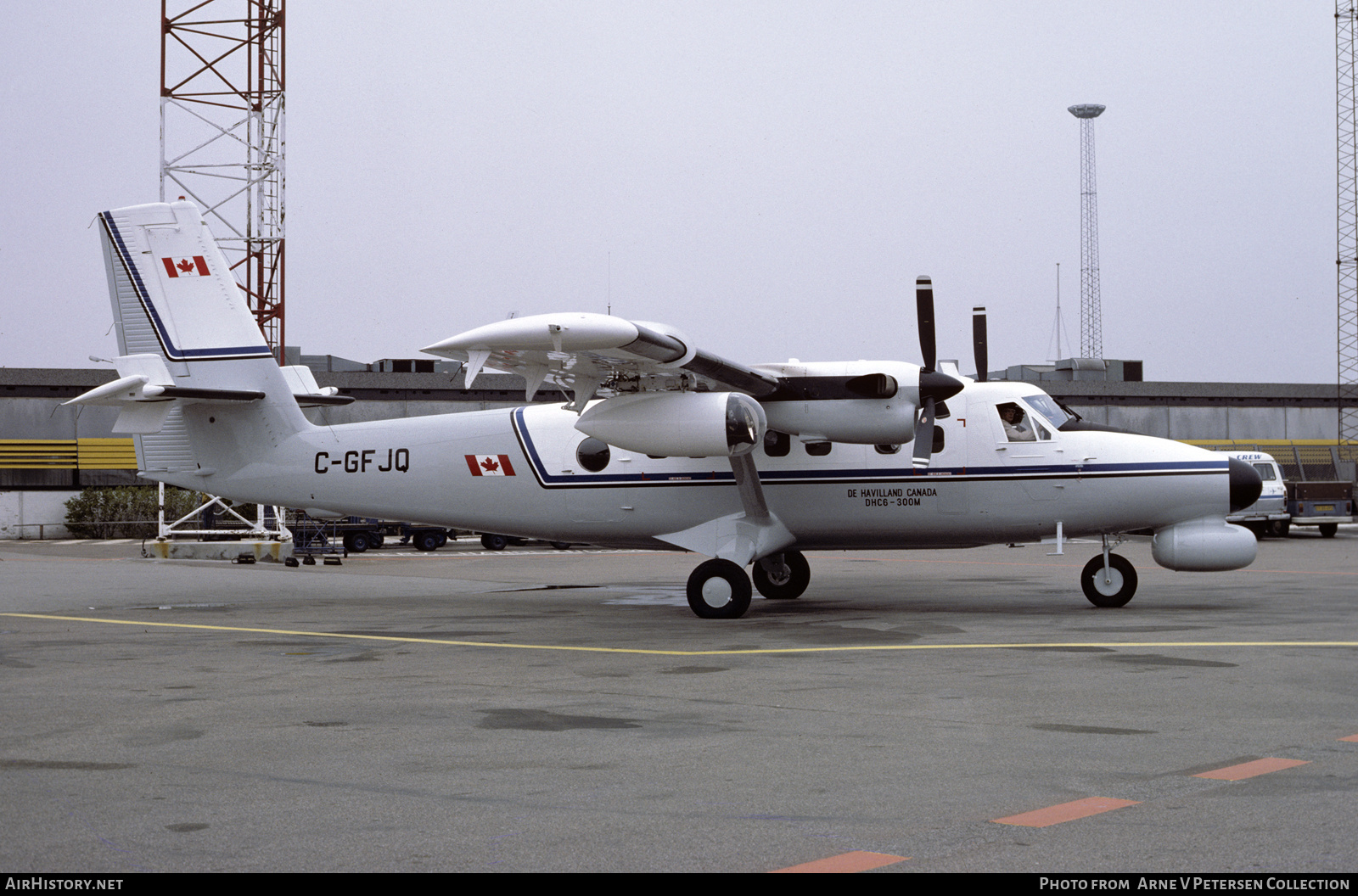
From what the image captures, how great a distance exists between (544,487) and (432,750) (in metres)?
10.6

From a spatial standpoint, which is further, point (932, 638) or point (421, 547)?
point (421, 547)

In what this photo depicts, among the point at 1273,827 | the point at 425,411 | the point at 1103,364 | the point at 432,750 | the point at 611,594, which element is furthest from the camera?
the point at 1103,364

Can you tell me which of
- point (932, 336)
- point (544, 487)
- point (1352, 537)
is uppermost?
point (932, 336)

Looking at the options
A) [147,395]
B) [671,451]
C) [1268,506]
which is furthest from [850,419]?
[1268,506]

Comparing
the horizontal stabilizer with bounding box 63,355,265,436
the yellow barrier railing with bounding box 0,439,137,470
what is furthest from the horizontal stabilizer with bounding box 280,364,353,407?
the yellow barrier railing with bounding box 0,439,137,470

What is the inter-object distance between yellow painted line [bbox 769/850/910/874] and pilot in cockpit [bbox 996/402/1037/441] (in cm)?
1229

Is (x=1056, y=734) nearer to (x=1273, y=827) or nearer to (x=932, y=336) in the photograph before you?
(x=1273, y=827)

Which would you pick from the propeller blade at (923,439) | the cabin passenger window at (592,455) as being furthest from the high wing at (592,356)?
the propeller blade at (923,439)

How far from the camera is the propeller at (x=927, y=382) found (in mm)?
15812

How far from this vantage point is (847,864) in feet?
16.2

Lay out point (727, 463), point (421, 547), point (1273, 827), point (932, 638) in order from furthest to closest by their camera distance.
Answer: point (421, 547) → point (727, 463) → point (932, 638) → point (1273, 827)

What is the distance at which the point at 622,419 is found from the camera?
15617mm

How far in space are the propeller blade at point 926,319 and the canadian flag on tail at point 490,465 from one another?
6237mm

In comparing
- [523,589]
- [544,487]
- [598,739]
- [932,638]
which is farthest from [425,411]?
[598,739]
